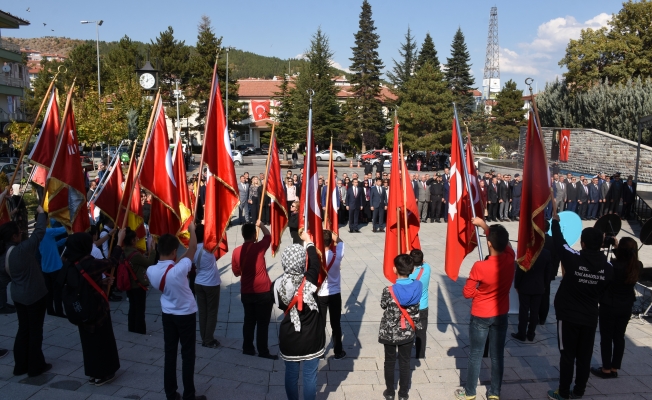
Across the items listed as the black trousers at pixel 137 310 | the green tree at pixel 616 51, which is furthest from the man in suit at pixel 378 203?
the green tree at pixel 616 51

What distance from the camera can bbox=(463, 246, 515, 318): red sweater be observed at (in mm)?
5387

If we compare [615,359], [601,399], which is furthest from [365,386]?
[615,359]

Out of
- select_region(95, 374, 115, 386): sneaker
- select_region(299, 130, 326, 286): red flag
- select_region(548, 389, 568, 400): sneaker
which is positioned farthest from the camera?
select_region(299, 130, 326, 286): red flag

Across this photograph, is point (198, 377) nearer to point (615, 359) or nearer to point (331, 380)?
point (331, 380)

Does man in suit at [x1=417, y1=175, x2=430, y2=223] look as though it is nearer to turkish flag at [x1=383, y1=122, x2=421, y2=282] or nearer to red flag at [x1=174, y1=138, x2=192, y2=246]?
turkish flag at [x1=383, y1=122, x2=421, y2=282]

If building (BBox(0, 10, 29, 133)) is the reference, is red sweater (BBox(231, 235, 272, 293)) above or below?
below

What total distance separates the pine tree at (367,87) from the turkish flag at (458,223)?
1943 inches

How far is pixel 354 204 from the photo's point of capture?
16.8m

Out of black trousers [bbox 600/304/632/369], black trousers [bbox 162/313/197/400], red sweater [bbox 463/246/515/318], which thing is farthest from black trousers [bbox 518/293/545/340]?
black trousers [bbox 162/313/197/400]

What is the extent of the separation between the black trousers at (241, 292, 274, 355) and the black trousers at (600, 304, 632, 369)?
404cm

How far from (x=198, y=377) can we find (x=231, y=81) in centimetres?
5126

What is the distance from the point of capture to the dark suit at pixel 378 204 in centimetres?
1683

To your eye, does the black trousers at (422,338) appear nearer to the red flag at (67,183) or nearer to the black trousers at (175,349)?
the black trousers at (175,349)

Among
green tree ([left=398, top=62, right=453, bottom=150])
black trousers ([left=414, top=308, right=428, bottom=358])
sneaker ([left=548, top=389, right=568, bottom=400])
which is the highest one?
green tree ([left=398, top=62, right=453, bottom=150])
